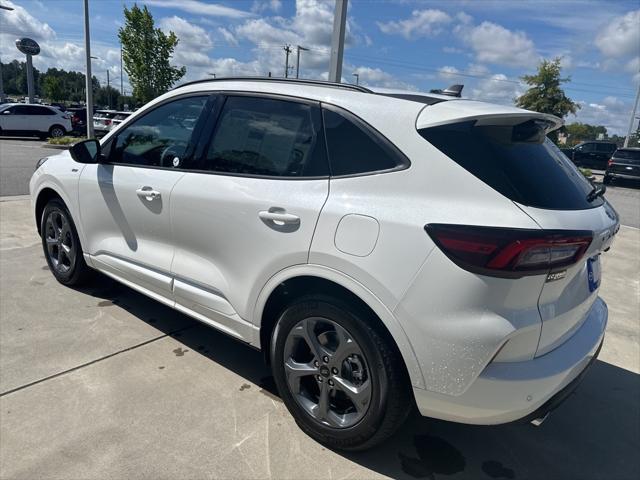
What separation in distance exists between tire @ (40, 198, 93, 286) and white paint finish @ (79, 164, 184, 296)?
281mm

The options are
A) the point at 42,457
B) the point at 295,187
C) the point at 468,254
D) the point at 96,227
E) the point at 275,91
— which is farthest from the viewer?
the point at 96,227

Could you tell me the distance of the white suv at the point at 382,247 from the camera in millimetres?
1937

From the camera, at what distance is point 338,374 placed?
237 centimetres

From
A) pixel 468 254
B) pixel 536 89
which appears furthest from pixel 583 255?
pixel 536 89

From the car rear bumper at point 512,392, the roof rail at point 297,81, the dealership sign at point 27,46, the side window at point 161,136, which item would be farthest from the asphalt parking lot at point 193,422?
the dealership sign at point 27,46

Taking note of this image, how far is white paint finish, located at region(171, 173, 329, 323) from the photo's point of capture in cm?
239

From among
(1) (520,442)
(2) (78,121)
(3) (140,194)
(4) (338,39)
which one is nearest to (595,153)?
(4) (338,39)

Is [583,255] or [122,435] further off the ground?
[583,255]

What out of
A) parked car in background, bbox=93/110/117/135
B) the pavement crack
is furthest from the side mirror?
parked car in background, bbox=93/110/117/135

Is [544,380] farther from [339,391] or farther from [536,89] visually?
[536,89]

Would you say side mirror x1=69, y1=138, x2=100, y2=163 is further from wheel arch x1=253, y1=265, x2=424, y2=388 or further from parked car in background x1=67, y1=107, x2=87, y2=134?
parked car in background x1=67, y1=107, x2=87, y2=134

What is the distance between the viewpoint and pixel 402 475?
2373mm

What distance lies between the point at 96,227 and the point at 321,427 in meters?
2.39

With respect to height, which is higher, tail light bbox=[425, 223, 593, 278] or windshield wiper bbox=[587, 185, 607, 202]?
windshield wiper bbox=[587, 185, 607, 202]
